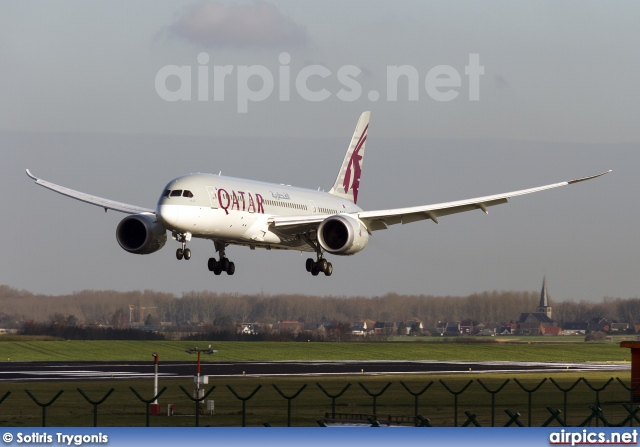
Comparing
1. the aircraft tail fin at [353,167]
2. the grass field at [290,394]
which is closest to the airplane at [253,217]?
the aircraft tail fin at [353,167]

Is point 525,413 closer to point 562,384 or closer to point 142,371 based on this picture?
point 562,384

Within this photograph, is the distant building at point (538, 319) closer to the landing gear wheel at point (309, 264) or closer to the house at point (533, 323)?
the house at point (533, 323)

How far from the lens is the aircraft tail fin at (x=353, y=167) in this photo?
87.5 metres

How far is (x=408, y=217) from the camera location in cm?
7475

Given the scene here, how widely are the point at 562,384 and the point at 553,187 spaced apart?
1574 centimetres

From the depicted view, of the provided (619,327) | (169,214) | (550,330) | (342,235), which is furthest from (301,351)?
(550,330)

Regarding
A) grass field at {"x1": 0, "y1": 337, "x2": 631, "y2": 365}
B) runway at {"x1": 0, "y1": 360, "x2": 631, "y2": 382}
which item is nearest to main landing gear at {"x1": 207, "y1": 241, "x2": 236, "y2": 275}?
runway at {"x1": 0, "y1": 360, "x2": 631, "y2": 382}

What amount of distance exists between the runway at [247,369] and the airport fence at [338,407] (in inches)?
378

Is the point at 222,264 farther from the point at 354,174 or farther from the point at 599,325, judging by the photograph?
the point at 599,325

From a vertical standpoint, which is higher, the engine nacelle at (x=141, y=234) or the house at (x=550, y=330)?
the engine nacelle at (x=141, y=234)

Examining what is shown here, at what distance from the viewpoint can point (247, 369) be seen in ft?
243

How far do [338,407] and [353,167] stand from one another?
1836 inches

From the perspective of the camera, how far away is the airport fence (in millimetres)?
38812

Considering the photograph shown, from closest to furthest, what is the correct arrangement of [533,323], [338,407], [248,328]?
1. [338,407]
2. [248,328]
3. [533,323]
